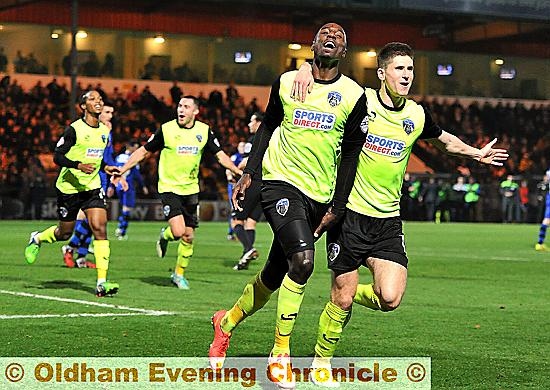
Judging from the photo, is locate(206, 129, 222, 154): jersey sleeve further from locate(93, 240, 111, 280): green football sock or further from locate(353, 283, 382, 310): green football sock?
locate(353, 283, 382, 310): green football sock

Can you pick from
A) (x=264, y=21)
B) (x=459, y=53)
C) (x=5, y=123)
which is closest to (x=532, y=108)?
(x=459, y=53)

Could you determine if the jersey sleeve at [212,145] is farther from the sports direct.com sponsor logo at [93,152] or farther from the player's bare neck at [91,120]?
the player's bare neck at [91,120]

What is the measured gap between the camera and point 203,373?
8.15m

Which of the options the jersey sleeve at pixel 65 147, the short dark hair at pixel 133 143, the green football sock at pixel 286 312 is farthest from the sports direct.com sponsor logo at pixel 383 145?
the short dark hair at pixel 133 143

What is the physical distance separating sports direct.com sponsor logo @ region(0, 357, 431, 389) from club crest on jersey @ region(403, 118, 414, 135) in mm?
1721

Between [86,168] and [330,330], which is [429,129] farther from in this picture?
[86,168]

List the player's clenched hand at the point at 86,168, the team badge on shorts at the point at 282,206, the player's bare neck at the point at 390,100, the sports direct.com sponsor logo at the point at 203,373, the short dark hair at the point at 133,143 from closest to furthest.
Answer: the sports direct.com sponsor logo at the point at 203,373
the team badge on shorts at the point at 282,206
the player's bare neck at the point at 390,100
the player's clenched hand at the point at 86,168
the short dark hair at the point at 133,143

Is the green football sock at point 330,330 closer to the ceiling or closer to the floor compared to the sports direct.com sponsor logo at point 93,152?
closer to the floor

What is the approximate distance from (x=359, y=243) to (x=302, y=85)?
1.27 meters

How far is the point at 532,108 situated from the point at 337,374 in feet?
152

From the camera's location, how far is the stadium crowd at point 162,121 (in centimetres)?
3928

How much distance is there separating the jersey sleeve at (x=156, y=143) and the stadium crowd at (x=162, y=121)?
22.4m

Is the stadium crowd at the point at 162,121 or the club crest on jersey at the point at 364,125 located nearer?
the club crest on jersey at the point at 364,125

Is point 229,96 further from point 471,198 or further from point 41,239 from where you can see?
point 41,239
